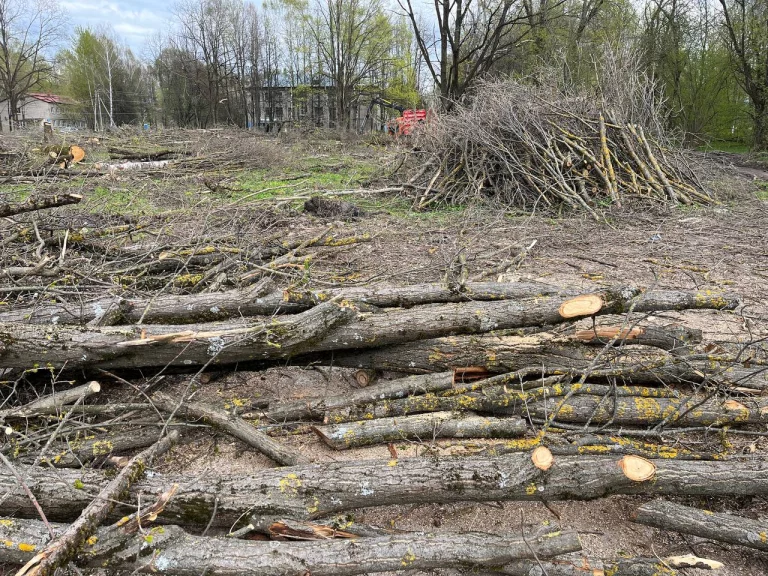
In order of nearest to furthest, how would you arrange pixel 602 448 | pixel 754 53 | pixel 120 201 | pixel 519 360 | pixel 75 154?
pixel 602 448, pixel 519 360, pixel 120 201, pixel 75 154, pixel 754 53

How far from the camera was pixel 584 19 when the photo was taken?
21.7 m

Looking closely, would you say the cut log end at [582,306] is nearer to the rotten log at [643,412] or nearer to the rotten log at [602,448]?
the rotten log at [643,412]

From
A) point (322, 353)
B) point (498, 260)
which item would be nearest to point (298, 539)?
point (322, 353)

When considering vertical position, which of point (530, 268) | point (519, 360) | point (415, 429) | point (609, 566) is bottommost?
point (609, 566)

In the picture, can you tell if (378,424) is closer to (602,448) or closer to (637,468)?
(602,448)

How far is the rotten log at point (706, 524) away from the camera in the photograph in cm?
195

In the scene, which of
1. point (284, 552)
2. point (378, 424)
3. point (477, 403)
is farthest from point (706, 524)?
point (284, 552)

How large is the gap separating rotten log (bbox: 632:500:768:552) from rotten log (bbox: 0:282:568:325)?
136 centimetres

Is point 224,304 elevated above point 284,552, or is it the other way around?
point 224,304

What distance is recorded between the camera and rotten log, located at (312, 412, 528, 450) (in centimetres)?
259

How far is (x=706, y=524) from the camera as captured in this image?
199 cm

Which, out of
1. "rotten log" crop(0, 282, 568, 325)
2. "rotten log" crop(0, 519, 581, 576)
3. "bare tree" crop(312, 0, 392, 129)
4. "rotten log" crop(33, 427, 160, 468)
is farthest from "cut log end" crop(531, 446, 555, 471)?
"bare tree" crop(312, 0, 392, 129)

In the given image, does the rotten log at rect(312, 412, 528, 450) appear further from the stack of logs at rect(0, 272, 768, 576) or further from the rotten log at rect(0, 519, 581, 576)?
the rotten log at rect(0, 519, 581, 576)

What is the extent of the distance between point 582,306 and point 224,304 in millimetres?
2105
